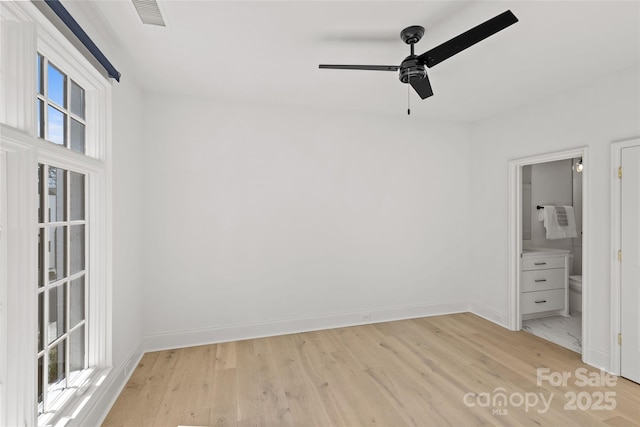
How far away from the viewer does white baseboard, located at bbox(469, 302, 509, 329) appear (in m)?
3.76

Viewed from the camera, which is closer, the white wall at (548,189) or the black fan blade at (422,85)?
the black fan blade at (422,85)

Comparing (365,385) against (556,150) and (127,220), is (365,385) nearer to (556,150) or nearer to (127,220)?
(127,220)

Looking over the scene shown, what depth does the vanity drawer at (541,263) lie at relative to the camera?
3811mm

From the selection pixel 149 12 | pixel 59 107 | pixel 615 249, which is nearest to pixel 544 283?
pixel 615 249

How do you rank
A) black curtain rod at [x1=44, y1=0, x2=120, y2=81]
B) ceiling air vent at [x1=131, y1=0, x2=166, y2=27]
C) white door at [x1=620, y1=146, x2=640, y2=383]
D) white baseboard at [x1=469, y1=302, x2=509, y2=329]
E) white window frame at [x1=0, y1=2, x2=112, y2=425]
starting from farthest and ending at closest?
white baseboard at [x1=469, y1=302, x2=509, y2=329]
white door at [x1=620, y1=146, x2=640, y2=383]
ceiling air vent at [x1=131, y1=0, x2=166, y2=27]
black curtain rod at [x1=44, y1=0, x2=120, y2=81]
white window frame at [x1=0, y1=2, x2=112, y2=425]

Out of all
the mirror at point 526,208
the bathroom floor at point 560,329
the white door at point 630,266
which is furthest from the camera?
the mirror at point 526,208

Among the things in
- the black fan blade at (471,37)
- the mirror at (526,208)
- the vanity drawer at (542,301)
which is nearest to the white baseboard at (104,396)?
the black fan blade at (471,37)

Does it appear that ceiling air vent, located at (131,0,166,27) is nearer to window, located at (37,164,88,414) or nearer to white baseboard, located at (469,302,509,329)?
window, located at (37,164,88,414)

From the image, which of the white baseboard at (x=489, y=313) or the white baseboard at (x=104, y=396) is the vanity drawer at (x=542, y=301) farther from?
the white baseboard at (x=104, y=396)

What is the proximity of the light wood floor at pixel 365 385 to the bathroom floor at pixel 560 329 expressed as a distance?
17 centimetres

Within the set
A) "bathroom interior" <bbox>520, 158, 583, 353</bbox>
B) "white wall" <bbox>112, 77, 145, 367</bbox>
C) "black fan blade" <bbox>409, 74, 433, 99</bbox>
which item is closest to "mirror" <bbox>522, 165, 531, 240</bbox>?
"bathroom interior" <bbox>520, 158, 583, 353</bbox>

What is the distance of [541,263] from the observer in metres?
3.89

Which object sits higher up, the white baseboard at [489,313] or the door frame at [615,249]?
the door frame at [615,249]

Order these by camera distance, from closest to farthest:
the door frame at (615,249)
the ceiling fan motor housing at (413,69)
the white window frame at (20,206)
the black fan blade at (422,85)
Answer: the white window frame at (20,206) → the ceiling fan motor housing at (413,69) → the black fan blade at (422,85) → the door frame at (615,249)
